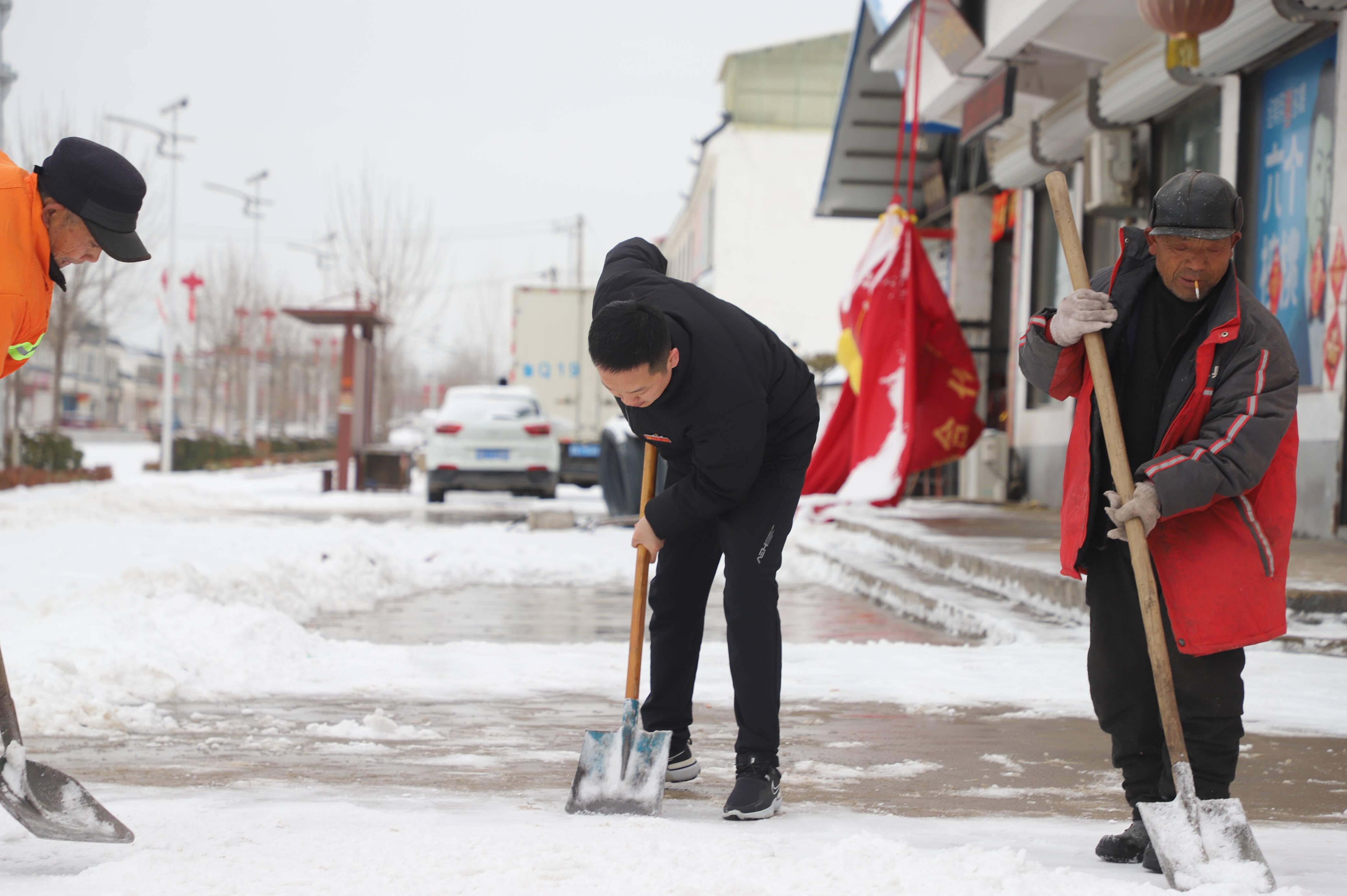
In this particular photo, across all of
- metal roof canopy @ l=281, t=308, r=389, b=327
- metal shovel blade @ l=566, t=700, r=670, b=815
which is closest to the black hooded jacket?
metal shovel blade @ l=566, t=700, r=670, b=815

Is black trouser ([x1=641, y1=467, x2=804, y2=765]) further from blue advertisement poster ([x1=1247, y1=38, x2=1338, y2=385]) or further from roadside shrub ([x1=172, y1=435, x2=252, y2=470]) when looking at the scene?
roadside shrub ([x1=172, y1=435, x2=252, y2=470])

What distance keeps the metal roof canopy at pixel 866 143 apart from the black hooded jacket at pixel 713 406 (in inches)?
454

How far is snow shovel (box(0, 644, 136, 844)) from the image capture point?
2.58m

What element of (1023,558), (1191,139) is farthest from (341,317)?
(1023,558)

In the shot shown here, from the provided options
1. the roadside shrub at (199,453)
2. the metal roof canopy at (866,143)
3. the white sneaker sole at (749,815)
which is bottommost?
the roadside shrub at (199,453)

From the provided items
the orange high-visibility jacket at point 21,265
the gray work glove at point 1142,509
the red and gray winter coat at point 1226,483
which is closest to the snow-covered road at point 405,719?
the red and gray winter coat at point 1226,483

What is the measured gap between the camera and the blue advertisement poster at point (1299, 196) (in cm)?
765

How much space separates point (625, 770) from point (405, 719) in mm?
1459

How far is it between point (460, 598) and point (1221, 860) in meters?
6.31

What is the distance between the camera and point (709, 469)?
3.12 meters

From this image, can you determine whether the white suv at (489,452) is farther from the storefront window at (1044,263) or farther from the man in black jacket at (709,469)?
the man in black jacket at (709,469)

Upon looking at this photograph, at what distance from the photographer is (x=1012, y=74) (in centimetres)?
1084

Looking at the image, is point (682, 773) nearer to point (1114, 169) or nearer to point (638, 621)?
point (638, 621)

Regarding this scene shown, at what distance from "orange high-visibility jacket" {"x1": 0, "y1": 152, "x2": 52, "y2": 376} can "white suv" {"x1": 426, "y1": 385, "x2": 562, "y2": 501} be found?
47.9 feet
